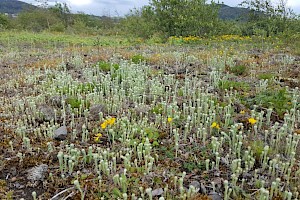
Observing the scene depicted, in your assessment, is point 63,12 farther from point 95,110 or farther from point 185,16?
point 95,110

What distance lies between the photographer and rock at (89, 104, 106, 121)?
4.85m

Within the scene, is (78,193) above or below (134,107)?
below

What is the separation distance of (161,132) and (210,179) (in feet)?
3.76

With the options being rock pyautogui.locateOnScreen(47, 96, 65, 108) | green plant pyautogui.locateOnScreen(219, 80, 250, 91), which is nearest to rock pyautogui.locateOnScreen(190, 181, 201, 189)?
rock pyautogui.locateOnScreen(47, 96, 65, 108)

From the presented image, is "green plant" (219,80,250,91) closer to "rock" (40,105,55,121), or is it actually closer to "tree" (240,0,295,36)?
"rock" (40,105,55,121)

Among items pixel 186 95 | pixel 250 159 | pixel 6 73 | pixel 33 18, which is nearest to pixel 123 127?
pixel 250 159

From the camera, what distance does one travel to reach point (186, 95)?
5.77m

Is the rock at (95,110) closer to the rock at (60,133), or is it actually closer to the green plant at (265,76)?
the rock at (60,133)

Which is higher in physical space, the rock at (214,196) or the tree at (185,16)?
the tree at (185,16)

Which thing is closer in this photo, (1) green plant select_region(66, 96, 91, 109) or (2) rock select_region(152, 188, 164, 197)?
(2) rock select_region(152, 188, 164, 197)

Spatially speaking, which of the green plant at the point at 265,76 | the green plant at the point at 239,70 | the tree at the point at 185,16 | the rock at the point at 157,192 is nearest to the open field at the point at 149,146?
the rock at the point at 157,192

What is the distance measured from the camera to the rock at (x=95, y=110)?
4.85 m

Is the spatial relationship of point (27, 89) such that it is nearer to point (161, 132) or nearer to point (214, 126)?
point (161, 132)

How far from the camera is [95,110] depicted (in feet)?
16.5
